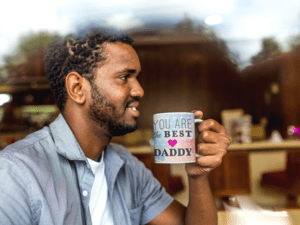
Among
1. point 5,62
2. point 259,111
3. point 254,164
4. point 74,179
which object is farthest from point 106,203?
point 259,111

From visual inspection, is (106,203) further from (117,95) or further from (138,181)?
(117,95)

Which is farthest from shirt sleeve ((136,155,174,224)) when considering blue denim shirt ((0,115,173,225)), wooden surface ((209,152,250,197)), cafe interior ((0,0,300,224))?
wooden surface ((209,152,250,197))

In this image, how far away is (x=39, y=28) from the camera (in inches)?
132

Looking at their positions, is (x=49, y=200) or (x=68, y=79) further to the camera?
(x=68, y=79)

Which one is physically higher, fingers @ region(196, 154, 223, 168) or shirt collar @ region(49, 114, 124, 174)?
shirt collar @ region(49, 114, 124, 174)

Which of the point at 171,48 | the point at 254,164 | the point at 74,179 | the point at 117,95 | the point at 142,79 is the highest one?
the point at 171,48

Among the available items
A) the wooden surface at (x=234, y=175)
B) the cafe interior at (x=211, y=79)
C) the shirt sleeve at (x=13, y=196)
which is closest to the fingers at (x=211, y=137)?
the shirt sleeve at (x=13, y=196)

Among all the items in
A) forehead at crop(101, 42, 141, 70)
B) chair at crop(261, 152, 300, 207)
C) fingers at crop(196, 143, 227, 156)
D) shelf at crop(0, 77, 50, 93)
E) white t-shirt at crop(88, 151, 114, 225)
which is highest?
shelf at crop(0, 77, 50, 93)

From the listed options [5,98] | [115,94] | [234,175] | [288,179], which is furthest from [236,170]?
[5,98]

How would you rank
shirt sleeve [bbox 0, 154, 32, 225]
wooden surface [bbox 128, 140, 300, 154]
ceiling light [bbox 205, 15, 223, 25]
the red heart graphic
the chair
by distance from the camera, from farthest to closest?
ceiling light [bbox 205, 15, 223, 25] < wooden surface [bbox 128, 140, 300, 154] < the chair < the red heart graphic < shirt sleeve [bbox 0, 154, 32, 225]

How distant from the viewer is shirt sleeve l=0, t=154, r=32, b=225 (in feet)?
1.84

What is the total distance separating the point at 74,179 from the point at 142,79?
13.3ft

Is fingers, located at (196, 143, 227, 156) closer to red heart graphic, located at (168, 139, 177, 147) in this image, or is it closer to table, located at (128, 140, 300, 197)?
red heart graphic, located at (168, 139, 177, 147)

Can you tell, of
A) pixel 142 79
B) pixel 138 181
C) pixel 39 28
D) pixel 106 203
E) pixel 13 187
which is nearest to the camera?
pixel 13 187
